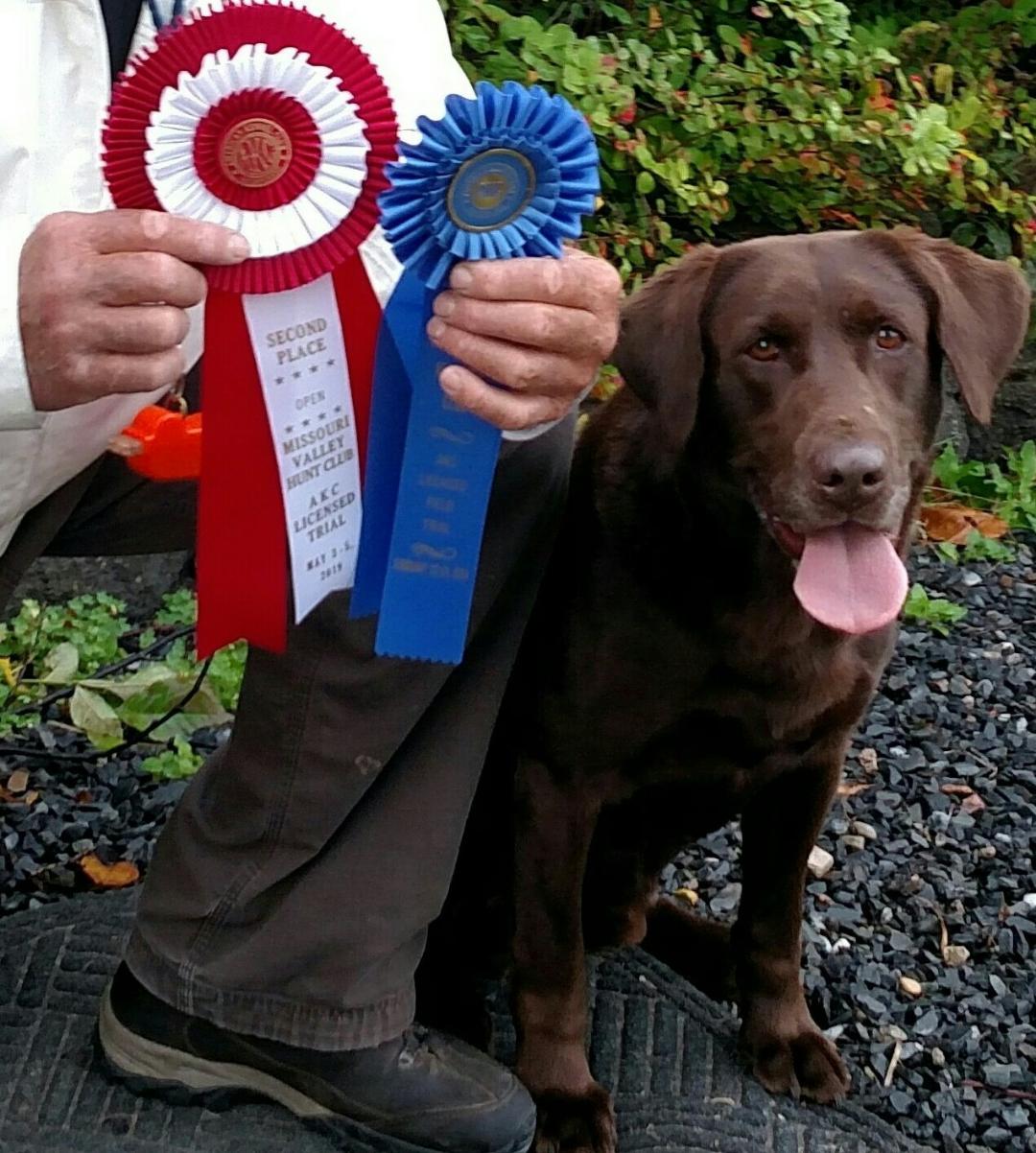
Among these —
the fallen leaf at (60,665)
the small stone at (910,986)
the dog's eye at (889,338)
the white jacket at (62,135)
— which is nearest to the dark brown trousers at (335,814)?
the white jacket at (62,135)

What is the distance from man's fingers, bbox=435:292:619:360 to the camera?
4.33 feet

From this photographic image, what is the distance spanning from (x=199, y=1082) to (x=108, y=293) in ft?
3.16

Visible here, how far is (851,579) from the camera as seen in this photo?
1.55 meters

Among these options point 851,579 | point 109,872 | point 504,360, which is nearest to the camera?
point 504,360

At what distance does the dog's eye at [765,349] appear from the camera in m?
1.64

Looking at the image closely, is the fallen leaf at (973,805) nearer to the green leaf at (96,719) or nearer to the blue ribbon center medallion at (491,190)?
the green leaf at (96,719)

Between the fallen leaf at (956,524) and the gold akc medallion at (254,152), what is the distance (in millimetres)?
2790

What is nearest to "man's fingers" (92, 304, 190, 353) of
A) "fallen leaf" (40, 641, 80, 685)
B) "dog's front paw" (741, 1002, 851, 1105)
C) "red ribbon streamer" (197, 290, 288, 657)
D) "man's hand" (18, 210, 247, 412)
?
"man's hand" (18, 210, 247, 412)

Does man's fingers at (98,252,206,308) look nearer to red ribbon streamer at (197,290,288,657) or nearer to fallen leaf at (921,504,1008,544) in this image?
red ribbon streamer at (197,290,288,657)

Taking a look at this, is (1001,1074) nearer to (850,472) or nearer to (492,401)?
(850,472)

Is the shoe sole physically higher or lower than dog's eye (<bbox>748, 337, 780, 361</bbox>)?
lower

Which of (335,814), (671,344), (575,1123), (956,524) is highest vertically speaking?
(671,344)

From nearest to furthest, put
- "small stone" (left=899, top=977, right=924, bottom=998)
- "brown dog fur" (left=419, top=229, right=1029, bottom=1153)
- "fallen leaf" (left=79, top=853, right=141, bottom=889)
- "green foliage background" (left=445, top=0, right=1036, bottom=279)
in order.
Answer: "brown dog fur" (left=419, top=229, right=1029, bottom=1153), "small stone" (left=899, top=977, right=924, bottom=998), "fallen leaf" (left=79, top=853, right=141, bottom=889), "green foliage background" (left=445, top=0, right=1036, bottom=279)

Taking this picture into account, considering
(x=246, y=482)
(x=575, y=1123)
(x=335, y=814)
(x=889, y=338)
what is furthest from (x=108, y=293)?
(x=575, y=1123)
